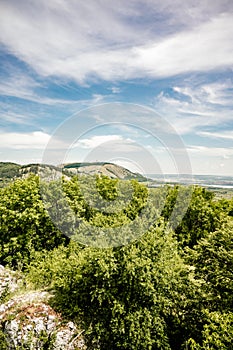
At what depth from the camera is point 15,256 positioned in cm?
2456

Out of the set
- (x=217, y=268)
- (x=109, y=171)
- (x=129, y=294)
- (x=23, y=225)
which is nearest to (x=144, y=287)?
(x=129, y=294)

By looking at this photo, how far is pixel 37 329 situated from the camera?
14.8m

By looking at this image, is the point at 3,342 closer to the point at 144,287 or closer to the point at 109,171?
the point at 144,287

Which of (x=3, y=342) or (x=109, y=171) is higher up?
(x=109, y=171)

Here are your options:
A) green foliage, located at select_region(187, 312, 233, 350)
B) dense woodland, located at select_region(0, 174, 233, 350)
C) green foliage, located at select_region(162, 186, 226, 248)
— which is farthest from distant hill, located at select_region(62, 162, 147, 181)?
green foliage, located at select_region(187, 312, 233, 350)

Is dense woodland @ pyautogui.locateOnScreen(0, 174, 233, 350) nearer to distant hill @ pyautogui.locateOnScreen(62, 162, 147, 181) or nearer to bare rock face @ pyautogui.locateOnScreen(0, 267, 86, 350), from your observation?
bare rock face @ pyautogui.locateOnScreen(0, 267, 86, 350)

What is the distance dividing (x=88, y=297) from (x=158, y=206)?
33.9 ft

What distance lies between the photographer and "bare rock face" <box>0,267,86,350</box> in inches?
571

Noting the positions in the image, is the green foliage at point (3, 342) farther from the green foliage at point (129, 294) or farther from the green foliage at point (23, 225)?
the green foliage at point (23, 225)

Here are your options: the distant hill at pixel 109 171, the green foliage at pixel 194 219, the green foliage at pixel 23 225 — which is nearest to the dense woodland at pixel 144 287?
the green foliage at pixel 23 225

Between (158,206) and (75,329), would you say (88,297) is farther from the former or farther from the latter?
(158,206)

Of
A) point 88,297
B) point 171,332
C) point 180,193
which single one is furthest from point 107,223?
point 180,193

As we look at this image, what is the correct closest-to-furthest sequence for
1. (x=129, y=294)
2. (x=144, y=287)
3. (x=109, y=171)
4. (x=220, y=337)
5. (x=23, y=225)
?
(x=220, y=337)
(x=144, y=287)
(x=129, y=294)
(x=23, y=225)
(x=109, y=171)

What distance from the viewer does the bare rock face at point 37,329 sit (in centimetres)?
1451
